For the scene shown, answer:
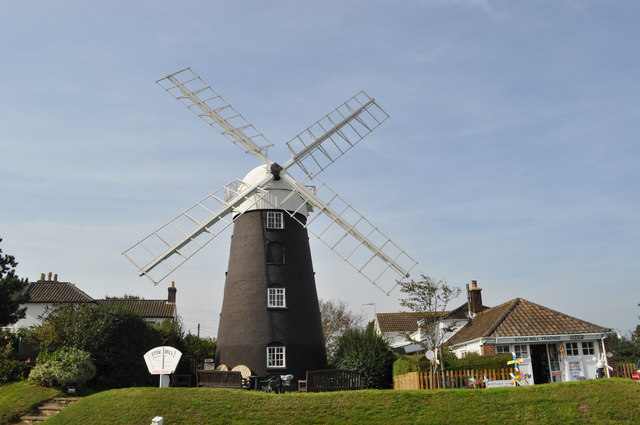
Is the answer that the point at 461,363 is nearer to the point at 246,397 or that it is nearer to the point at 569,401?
the point at 569,401

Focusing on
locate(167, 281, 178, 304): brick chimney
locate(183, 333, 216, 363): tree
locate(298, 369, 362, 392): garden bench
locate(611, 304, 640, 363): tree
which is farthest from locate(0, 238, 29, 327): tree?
locate(611, 304, 640, 363): tree

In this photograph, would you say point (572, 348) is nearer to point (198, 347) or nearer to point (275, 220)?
point (275, 220)

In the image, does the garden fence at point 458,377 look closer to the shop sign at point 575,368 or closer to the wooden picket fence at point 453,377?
the wooden picket fence at point 453,377

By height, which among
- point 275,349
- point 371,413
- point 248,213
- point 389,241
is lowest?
point 371,413

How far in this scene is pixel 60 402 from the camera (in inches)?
722

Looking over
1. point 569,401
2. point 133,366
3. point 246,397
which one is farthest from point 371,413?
point 133,366

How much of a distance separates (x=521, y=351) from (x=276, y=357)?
36.9ft

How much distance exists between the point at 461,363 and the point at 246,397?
10514 millimetres

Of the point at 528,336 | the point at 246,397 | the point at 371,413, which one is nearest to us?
the point at 371,413

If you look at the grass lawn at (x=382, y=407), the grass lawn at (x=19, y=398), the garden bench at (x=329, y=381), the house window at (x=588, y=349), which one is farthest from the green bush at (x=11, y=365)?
the house window at (x=588, y=349)

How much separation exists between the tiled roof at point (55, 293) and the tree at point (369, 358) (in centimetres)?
2038

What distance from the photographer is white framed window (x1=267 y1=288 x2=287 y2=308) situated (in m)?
22.4

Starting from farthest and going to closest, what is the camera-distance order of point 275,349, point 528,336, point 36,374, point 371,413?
1. point 528,336
2. point 275,349
3. point 36,374
4. point 371,413

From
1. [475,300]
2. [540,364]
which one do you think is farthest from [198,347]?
[475,300]
